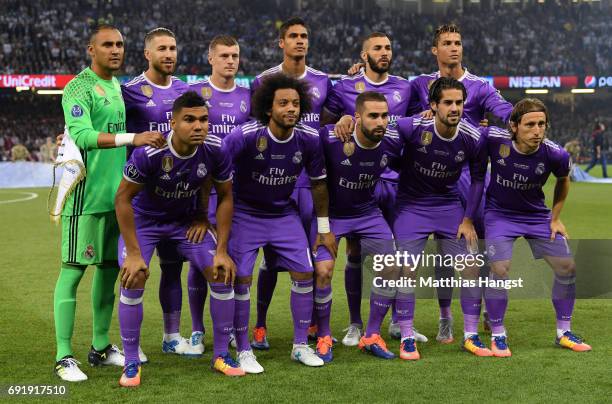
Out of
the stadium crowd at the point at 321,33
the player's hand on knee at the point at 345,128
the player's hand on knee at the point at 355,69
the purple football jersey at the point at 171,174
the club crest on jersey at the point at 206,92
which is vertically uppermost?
the stadium crowd at the point at 321,33

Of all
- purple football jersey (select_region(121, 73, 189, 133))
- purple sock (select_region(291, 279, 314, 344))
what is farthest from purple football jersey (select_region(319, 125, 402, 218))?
purple football jersey (select_region(121, 73, 189, 133))

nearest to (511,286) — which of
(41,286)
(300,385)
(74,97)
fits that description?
(300,385)

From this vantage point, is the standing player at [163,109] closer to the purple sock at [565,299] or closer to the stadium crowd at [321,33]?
the purple sock at [565,299]

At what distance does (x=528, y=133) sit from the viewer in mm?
5723

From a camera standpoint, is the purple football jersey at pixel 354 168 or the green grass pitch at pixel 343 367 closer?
the green grass pitch at pixel 343 367

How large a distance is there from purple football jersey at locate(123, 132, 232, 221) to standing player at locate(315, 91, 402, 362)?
36.8 inches

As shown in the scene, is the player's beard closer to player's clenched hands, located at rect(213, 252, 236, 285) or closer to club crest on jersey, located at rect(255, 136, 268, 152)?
club crest on jersey, located at rect(255, 136, 268, 152)

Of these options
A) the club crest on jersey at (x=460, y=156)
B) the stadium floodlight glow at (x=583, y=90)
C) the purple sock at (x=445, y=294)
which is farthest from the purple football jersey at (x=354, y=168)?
the stadium floodlight glow at (x=583, y=90)

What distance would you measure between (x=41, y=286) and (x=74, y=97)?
3839 mm

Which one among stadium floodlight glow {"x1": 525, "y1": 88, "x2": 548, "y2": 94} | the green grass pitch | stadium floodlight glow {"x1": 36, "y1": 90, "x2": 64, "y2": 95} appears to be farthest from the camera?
stadium floodlight glow {"x1": 525, "y1": 88, "x2": 548, "y2": 94}

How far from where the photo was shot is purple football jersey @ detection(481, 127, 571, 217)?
5.85 m

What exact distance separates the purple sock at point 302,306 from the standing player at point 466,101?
1.20m

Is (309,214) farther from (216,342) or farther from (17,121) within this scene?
(17,121)

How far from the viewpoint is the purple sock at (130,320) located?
506 centimetres
